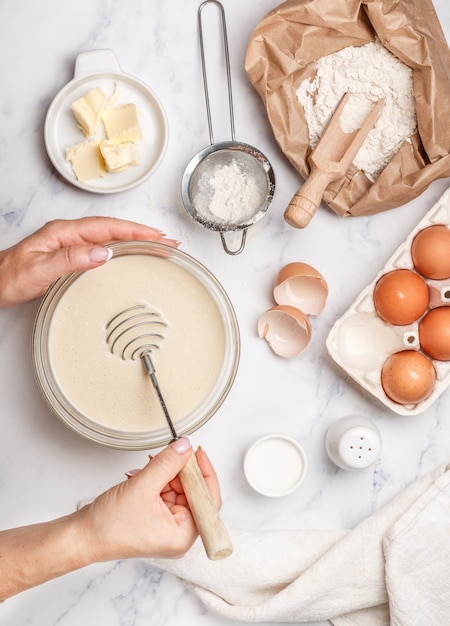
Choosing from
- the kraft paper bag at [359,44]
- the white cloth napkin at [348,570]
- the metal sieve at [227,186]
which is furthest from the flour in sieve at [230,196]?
the white cloth napkin at [348,570]

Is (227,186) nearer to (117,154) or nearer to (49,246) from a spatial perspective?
(117,154)

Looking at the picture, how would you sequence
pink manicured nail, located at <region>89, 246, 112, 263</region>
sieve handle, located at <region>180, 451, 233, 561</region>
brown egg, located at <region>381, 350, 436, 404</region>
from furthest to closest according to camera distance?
brown egg, located at <region>381, 350, 436, 404</region> < pink manicured nail, located at <region>89, 246, 112, 263</region> < sieve handle, located at <region>180, 451, 233, 561</region>

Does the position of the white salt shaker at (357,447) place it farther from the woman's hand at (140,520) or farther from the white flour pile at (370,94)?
the white flour pile at (370,94)

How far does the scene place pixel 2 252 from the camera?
4.44 feet

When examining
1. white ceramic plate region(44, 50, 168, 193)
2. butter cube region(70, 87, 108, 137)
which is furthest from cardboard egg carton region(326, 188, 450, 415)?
butter cube region(70, 87, 108, 137)

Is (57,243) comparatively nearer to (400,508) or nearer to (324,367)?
(324,367)

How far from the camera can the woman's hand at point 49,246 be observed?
4.17 ft

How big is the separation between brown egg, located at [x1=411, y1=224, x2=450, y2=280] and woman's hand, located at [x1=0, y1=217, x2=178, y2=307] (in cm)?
48

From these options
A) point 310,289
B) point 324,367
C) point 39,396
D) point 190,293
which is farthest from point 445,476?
point 39,396

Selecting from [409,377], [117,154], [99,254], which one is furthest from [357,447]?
[117,154]

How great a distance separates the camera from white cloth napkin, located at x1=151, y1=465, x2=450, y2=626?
4.57 ft

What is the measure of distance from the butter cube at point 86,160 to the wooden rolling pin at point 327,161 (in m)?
0.39

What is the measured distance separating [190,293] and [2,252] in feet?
1.25

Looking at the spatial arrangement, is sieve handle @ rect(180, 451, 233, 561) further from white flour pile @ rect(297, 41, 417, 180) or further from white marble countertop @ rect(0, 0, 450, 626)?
white flour pile @ rect(297, 41, 417, 180)
